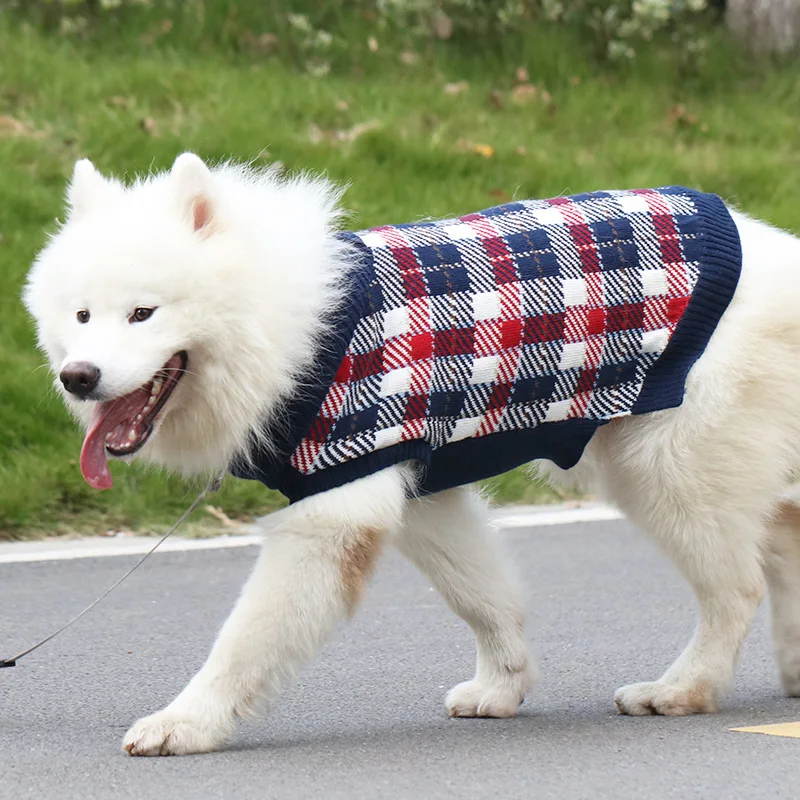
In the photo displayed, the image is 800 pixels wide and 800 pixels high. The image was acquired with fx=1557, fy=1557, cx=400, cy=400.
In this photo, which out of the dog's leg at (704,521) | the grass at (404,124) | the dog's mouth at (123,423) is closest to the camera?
the dog's mouth at (123,423)

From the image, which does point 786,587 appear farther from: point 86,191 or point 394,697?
point 86,191

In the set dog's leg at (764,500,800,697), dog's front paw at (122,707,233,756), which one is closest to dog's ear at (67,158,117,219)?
dog's front paw at (122,707,233,756)

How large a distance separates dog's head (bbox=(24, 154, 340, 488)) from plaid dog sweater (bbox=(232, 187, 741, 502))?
0.11m

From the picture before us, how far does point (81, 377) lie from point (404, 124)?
6823mm

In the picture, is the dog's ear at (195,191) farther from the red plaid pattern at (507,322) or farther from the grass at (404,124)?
the grass at (404,124)

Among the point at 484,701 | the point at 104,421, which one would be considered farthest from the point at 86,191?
the point at 484,701

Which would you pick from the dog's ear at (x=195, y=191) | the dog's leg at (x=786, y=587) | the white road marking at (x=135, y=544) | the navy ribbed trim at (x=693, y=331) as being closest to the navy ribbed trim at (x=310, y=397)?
the dog's ear at (x=195, y=191)

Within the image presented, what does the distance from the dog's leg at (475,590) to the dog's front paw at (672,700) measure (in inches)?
12.9

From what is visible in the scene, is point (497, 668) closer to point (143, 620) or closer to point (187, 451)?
point (187, 451)

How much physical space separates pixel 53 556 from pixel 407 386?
8.98ft

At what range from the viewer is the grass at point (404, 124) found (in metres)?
9.26

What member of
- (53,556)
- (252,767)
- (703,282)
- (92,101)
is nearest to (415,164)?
(92,101)

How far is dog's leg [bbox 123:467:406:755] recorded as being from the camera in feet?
12.5

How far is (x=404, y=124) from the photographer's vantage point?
10164 mm
